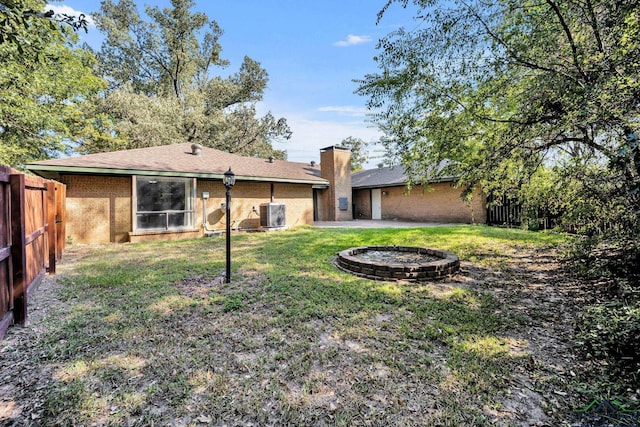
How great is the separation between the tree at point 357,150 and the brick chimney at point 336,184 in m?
14.6

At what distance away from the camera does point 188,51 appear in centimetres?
2312

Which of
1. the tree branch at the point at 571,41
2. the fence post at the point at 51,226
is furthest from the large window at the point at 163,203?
the tree branch at the point at 571,41

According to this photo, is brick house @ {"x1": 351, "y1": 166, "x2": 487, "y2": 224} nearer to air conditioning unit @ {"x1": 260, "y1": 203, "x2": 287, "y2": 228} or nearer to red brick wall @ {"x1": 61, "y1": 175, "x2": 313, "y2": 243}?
air conditioning unit @ {"x1": 260, "y1": 203, "x2": 287, "y2": 228}

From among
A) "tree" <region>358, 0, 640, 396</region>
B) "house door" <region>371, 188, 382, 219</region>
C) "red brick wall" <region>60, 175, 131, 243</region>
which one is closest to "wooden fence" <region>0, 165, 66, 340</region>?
"tree" <region>358, 0, 640, 396</region>

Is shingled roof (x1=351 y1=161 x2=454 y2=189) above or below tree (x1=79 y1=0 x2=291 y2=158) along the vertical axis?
below

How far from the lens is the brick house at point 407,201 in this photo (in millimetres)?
14422

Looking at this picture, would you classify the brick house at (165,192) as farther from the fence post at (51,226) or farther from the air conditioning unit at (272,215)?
the fence post at (51,226)

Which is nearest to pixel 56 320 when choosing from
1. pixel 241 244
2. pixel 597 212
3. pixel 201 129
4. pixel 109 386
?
pixel 109 386

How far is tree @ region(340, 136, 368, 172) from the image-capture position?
33344mm

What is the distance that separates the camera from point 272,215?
40.4ft

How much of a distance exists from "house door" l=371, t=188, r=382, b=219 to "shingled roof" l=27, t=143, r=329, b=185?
5.32 meters

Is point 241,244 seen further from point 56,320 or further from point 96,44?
point 96,44

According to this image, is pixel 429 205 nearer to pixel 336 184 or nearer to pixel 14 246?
pixel 336 184

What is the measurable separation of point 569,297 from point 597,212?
1.44 meters
